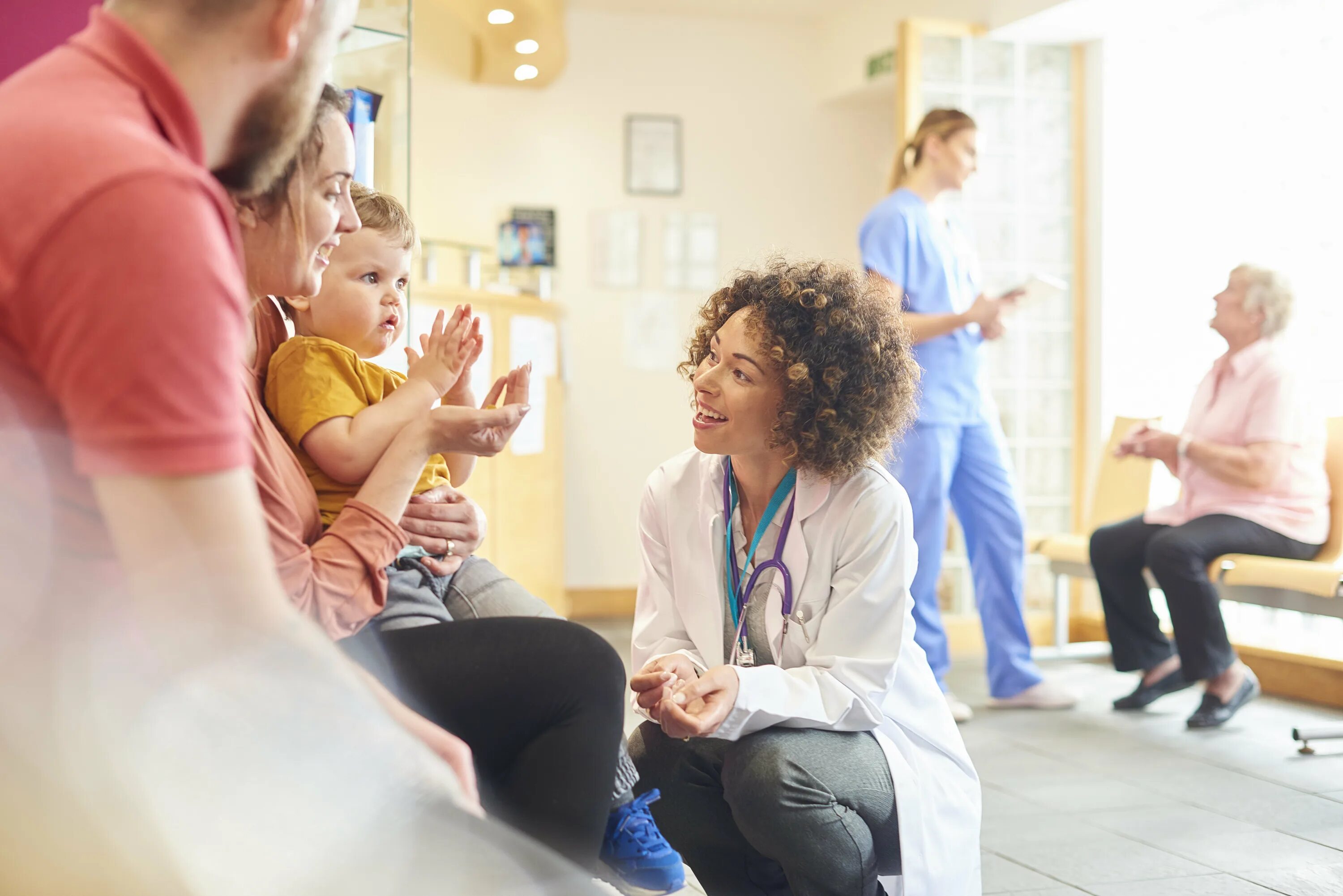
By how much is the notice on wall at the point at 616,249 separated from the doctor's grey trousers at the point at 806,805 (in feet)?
14.2

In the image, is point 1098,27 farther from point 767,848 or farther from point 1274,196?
point 767,848

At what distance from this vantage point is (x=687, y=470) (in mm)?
1754

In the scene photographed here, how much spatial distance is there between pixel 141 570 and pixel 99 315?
13cm

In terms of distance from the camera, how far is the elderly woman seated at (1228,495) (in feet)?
11.2

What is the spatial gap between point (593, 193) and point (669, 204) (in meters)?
0.38

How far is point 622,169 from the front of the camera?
5.80 m

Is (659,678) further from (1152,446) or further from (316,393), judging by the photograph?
(1152,446)

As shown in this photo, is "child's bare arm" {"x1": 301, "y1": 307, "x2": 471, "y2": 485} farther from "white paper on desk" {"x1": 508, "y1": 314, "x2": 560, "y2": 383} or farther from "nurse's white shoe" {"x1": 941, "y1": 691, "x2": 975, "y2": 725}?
"white paper on desk" {"x1": 508, "y1": 314, "x2": 560, "y2": 383}

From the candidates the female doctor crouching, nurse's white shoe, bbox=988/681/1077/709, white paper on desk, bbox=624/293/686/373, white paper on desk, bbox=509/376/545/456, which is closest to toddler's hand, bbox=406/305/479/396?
the female doctor crouching

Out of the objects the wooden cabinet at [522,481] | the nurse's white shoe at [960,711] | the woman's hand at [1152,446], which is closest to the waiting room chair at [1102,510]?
the woman's hand at [1152,446]

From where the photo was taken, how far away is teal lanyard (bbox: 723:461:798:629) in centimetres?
164

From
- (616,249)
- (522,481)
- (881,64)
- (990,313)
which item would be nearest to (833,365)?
(990,313)

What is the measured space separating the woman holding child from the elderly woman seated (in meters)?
2.64

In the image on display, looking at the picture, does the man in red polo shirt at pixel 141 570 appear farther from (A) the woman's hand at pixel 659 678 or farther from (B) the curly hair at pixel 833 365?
(B) the curly hair at pixel 833 365
